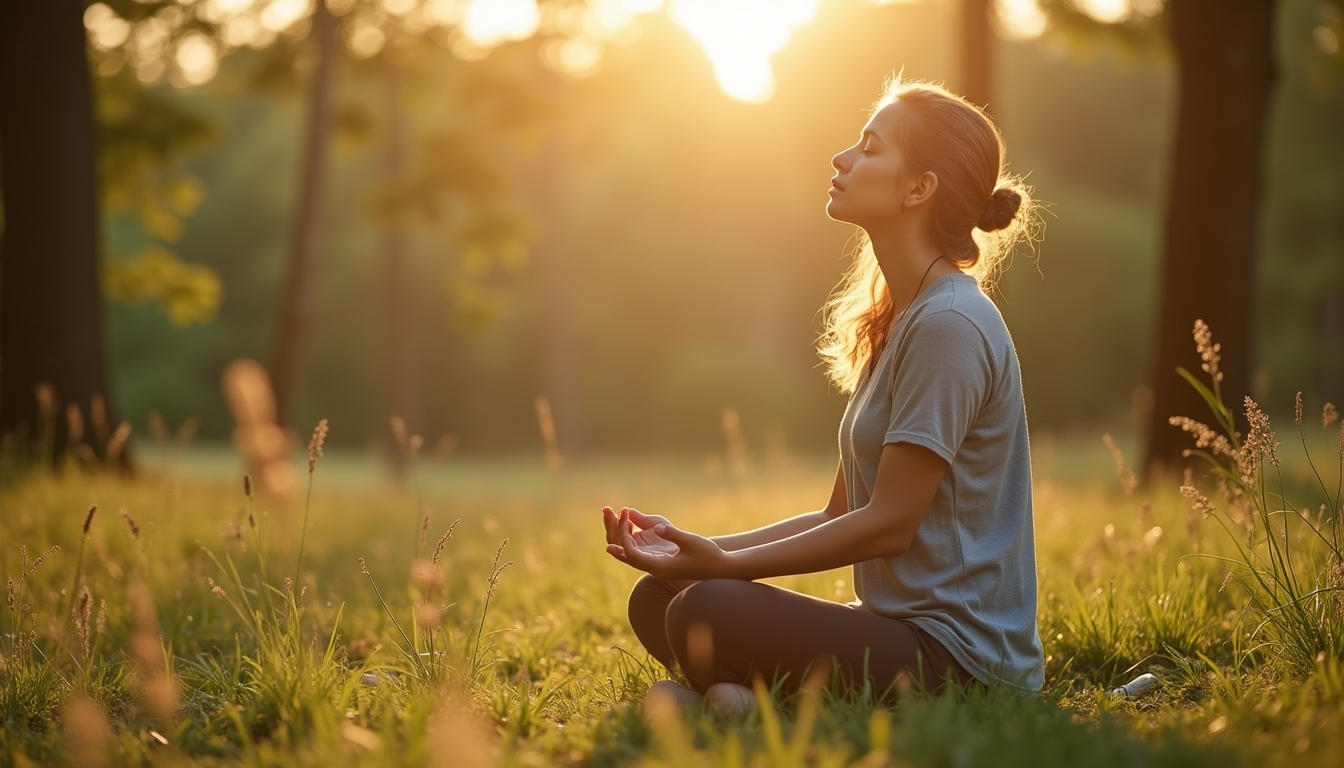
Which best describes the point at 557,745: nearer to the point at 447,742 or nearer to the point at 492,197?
the point at 447,742

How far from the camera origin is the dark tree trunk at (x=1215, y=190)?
652 centimetres

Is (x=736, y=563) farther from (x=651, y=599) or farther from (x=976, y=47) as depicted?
(x=976, y=47)

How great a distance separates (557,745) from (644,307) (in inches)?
947

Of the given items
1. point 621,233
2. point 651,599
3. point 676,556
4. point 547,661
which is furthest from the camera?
point 621,233

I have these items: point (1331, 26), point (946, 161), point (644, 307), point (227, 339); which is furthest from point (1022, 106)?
point (946, 161)

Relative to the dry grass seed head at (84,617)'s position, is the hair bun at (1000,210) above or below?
above

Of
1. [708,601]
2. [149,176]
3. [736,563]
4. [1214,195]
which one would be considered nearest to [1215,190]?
[1214,195]

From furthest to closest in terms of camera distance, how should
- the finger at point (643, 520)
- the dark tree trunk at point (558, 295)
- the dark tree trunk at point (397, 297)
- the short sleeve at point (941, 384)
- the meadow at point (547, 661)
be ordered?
the dark tree trunk at point (558, 295)
the dark tree trunk at point (397, 297)
the finger at point (643, 520)
the short sleeve at point (941, 384)
the meadow at point (547, 661)

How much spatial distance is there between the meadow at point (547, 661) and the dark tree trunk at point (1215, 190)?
160 cm

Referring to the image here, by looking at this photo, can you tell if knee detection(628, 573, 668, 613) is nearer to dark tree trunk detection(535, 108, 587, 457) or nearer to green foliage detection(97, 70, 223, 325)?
green foliage detection(97, 70, 223, 325)

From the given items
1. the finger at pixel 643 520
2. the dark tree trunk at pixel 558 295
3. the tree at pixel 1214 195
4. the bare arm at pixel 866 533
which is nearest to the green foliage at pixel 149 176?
the dark tree trunk at pixel 558 295

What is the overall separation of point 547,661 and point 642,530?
0.83 meters

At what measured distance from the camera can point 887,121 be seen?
2715 millimetres

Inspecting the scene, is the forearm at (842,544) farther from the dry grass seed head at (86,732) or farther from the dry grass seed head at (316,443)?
the dry grass seed head at (86,732)
